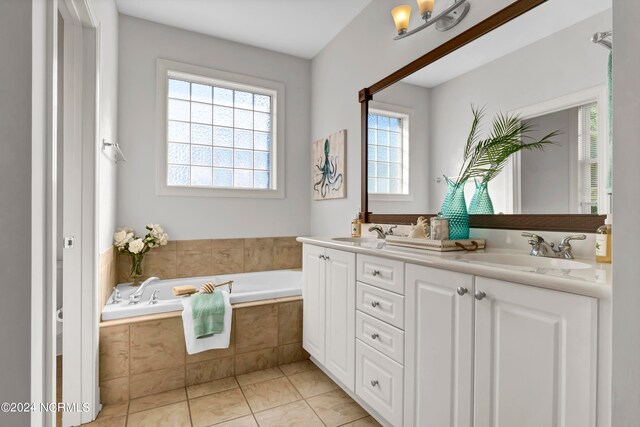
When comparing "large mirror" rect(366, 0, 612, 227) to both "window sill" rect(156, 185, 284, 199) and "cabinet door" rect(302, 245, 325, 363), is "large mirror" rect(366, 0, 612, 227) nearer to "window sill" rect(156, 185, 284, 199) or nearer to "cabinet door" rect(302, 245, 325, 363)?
"cabinet door" rect(302, 245, 325, 363)

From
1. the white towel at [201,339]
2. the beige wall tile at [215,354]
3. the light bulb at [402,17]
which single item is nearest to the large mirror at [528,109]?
the light bulb at [402,17]

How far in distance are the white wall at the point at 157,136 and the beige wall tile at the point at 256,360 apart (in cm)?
120

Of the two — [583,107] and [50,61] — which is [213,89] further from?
[583,107]

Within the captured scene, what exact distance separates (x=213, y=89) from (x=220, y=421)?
272 centimetres

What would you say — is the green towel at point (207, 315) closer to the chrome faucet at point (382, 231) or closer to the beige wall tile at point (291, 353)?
the beige wall tile at point (291, 353)

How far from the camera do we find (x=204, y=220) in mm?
2986

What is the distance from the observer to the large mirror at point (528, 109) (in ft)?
3.92

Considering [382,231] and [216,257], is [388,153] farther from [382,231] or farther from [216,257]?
[216,257]

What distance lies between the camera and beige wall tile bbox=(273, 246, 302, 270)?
10.7ft

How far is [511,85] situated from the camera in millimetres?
1486

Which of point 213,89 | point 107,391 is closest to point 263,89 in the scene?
point 213,89

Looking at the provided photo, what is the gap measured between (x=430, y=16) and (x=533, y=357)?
181 centimetres


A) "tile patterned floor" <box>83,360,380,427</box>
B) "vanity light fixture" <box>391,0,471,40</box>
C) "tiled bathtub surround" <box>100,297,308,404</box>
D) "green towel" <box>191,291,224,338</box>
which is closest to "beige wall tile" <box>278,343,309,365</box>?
"tiled bathtub surround" <box>100,297,308,404</box>

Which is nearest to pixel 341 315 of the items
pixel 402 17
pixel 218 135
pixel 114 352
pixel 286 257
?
pixel 114 352
